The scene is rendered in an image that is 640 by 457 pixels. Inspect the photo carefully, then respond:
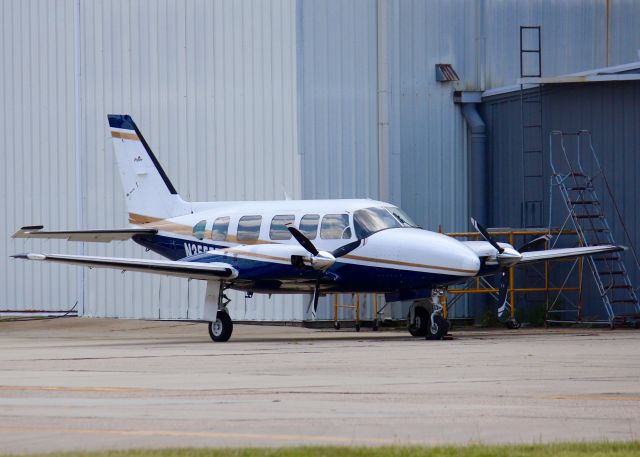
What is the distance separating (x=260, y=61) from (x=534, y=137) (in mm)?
7456

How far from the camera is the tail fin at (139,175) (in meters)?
27.9

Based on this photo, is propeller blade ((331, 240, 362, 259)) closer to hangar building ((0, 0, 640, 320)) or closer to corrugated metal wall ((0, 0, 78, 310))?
hangar building ((0, 0, 640, 320))

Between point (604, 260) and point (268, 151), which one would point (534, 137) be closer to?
point (604, 260)

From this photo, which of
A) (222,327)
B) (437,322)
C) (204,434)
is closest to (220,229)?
(222,327)

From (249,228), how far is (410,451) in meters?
17.0

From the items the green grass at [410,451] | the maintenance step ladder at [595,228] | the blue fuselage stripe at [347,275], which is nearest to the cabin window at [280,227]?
the blue fuselage stripe at [347,275]

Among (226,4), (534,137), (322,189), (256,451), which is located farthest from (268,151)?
(256,451)

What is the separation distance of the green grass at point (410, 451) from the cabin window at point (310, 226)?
15.8m

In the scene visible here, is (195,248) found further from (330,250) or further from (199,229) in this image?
(330,250)

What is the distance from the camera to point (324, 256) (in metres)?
23.2

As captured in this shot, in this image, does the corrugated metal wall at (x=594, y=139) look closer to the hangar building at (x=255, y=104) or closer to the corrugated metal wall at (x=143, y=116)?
the hangar building at (x=255, y=104)

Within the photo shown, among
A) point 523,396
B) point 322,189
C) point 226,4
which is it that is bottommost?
point 523,396

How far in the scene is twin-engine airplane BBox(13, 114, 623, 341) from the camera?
75.9 feet

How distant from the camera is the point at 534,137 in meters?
31.4
